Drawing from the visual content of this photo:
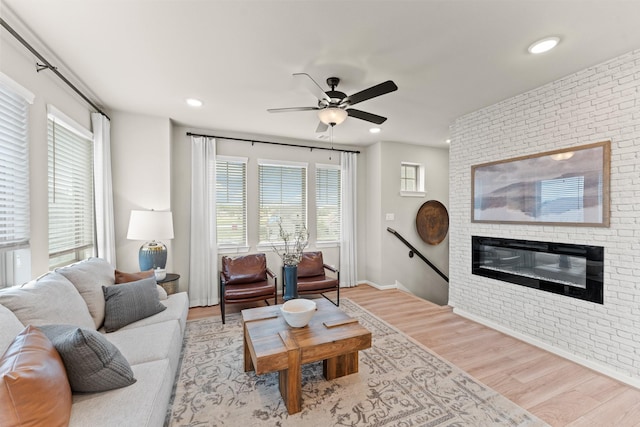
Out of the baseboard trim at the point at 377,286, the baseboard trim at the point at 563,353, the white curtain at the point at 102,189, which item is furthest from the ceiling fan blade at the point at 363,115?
the baseboard trim at the point at 377,286

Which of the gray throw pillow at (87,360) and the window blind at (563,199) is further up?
the window blind at (563,199)

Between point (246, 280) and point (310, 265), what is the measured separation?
104 centimetres

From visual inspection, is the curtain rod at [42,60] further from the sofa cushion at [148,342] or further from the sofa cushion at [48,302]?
the sofa cushion at [148,342]

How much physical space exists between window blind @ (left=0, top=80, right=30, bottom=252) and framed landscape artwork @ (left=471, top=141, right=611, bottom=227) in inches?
179

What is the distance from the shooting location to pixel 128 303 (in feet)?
7.50

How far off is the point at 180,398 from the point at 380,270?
144 inches

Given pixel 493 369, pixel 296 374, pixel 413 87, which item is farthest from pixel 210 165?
pixel 493 369

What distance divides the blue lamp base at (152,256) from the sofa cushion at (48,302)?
1309 millimetres

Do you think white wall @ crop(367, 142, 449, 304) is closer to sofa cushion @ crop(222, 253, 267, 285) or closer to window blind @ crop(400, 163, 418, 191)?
window blind @ crop(400, 163, 418, 191)

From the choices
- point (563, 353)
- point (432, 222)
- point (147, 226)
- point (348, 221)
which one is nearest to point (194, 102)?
point (147, 226)

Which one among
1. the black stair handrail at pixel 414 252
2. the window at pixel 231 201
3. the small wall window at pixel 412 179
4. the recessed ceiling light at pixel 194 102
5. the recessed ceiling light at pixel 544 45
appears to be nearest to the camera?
the recessed ceiling light at pixel 544 45

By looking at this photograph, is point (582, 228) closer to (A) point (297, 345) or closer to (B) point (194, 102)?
(A) point (297, 345)

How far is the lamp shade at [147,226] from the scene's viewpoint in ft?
10.5

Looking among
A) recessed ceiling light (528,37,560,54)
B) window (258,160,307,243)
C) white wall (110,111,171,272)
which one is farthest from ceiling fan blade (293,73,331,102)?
white wall (110,111,171,272)
